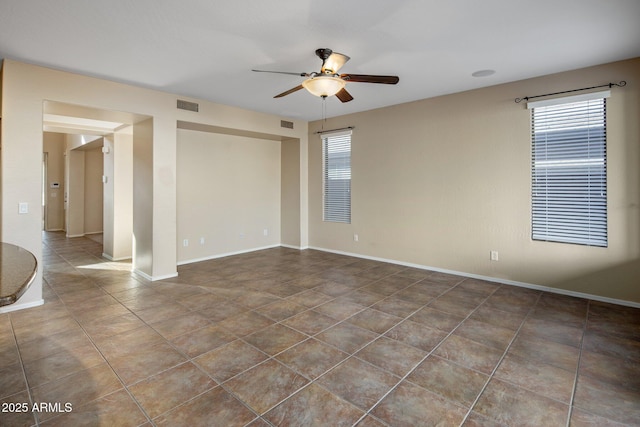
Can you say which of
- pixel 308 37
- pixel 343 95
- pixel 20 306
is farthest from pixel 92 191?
pixel 308 37

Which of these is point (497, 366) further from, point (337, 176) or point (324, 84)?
point (337, 176)

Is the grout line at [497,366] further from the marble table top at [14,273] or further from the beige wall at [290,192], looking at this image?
the beige wall at [290,192]

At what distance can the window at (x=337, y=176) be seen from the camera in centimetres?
639

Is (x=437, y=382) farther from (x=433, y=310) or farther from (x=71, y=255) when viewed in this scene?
(x=71, y=255)

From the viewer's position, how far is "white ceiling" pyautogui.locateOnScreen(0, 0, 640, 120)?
8.43 feet

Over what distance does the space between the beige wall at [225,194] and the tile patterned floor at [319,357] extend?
5.83 ft

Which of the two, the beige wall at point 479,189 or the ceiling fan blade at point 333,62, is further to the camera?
the beige wall at point 479,189

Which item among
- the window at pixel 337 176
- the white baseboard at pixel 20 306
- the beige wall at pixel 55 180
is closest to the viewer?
the white baseboard at pixel 20 306

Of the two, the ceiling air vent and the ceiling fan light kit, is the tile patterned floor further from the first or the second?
the ceiling air vent

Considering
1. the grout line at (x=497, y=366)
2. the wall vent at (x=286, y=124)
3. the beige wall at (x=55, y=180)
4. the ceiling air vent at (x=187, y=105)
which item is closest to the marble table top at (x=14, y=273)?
the grout line at (x=497, y=366)

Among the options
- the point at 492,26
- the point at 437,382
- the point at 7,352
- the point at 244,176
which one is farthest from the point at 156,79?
the point at 437,382

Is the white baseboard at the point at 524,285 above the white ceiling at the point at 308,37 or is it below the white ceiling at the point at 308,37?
below

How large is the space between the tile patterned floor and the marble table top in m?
1.02

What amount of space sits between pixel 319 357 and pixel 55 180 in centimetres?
1108
